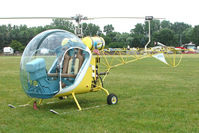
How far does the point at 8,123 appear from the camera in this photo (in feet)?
22.2

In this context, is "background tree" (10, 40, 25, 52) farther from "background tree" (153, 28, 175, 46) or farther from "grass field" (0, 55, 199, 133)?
"grass field" (0, 55, 199, 133)

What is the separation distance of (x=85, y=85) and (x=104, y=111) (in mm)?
1055

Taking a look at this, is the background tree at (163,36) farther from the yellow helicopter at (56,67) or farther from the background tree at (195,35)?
the yellow helicopter at (56,67)

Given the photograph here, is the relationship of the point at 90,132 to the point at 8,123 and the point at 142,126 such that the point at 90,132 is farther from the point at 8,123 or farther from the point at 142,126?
the point at 8,123

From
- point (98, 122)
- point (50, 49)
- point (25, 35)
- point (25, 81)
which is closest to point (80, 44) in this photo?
point (50, 49)

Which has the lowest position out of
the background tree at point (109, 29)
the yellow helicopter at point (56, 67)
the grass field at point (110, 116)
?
the grass field at point (110, 116)

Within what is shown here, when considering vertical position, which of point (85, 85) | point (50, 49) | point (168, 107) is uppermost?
point (50, 49)

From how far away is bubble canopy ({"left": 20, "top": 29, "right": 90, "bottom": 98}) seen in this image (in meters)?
7.52

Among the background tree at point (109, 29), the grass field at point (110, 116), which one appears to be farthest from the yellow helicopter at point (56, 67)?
the background tree at point (109, 29)

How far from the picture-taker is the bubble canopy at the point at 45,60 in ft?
24.7

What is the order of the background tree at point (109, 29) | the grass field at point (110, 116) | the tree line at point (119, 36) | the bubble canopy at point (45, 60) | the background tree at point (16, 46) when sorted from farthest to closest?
the background tree at point (109, 29) → the background tree at point (16, 46) → the tree line at point (119, 36) → the bubble canopy at point (45, 60) → the grass field at point (110, 116)

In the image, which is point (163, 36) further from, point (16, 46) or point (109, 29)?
point (16, 46)

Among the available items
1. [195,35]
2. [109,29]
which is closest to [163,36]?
[195,35]

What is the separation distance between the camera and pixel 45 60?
777cm
